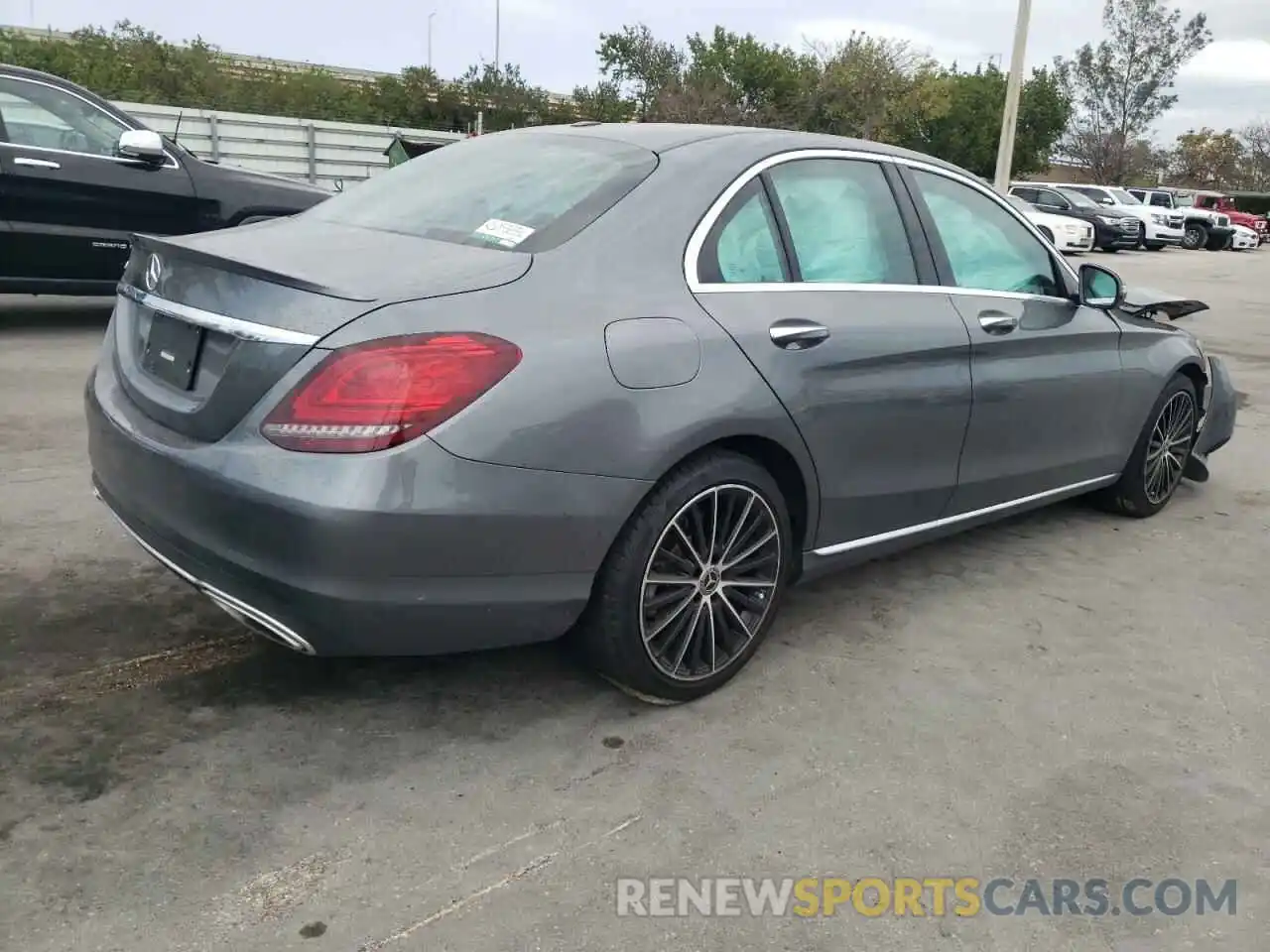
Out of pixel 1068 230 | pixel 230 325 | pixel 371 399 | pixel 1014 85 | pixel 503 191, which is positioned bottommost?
pixel 371 399

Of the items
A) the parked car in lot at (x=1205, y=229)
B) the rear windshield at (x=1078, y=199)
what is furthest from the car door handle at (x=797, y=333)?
the parked car in lot at (x=1205, y=229)

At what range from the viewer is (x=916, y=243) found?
151 inches

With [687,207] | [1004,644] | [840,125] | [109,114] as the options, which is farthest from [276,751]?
[840,125]

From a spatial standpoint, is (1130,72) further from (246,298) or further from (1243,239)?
(246,298)

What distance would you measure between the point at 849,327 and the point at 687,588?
0.97m

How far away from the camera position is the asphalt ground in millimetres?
2375

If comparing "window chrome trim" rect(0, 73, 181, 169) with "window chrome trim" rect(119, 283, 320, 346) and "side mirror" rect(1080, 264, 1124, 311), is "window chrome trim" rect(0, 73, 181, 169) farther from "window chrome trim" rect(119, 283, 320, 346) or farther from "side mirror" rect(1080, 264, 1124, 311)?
"side mirror" rect(1080, 264, 1124, 311)

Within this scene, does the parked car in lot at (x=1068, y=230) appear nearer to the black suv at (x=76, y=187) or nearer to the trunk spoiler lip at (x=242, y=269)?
the black suv at (x=76, y=187)

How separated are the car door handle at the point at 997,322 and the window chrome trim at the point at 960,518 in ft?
2.17

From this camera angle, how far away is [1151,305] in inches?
199

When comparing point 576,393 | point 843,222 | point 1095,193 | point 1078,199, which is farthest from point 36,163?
point 1095,193

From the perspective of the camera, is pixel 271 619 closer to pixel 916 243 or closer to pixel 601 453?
pixel 601 453

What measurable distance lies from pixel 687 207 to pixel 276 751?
182cm

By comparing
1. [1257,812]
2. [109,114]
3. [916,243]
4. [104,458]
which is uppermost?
[109,114]
